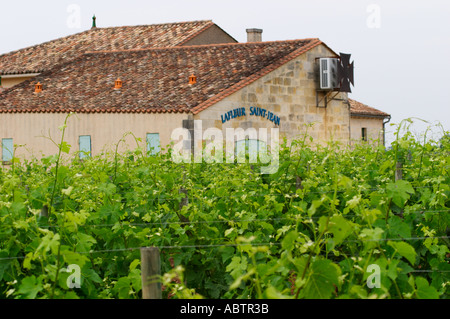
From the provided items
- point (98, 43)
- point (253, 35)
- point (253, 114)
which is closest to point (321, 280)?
point (253, 114)

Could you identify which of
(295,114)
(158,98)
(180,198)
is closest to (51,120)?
(158,98)

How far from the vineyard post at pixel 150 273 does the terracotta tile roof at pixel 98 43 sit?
2855 cm

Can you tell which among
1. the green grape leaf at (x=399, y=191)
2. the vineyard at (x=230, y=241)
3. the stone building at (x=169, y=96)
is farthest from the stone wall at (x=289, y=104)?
the green grape leaf at (x=399, y=191)

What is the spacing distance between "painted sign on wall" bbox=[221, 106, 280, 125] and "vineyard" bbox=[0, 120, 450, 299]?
598 inches

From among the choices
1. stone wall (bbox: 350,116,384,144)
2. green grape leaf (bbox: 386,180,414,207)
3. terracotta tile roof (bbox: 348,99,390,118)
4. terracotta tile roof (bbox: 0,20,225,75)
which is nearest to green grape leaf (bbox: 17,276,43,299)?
green grape leaf (bbox: 386,180,414,207)

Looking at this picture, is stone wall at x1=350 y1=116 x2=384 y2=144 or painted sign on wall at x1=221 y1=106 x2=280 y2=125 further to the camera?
stone wall at x1=350 y1=116 x2=384 y2=144

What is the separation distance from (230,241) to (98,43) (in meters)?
30.4

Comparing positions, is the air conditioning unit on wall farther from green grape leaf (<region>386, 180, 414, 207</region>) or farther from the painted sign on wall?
green grape leaf (<region>386, 180, 414, 207</region>)

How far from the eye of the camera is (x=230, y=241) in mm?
6230

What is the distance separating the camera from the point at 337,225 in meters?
4.01

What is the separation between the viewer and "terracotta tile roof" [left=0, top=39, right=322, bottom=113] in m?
24.8

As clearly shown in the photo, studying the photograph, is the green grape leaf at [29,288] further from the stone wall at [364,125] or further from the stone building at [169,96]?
the stone wall at [364,125]

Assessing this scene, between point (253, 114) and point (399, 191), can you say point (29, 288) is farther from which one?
point (253, 114)

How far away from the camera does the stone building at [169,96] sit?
2439 cm
